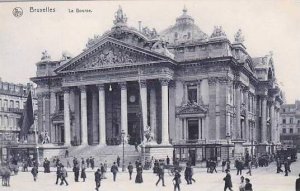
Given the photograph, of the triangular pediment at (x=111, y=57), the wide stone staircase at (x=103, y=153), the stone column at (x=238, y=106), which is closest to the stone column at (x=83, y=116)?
the wide stone staircase at (x=103, y=153)

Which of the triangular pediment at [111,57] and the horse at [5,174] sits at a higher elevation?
the triangular pediment at [111,57]

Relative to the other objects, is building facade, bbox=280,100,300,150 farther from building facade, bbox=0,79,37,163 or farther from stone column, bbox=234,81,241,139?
building facade, bbox=0,79,37,163

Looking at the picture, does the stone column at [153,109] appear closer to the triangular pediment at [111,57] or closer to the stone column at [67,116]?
the triangular pediment at [111,57]

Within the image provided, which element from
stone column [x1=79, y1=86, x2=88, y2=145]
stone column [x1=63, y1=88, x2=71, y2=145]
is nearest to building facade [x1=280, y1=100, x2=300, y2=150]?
stone column [x1=79, y1=86, x2=88, y2=145]

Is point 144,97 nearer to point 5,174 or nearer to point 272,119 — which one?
point 5,174

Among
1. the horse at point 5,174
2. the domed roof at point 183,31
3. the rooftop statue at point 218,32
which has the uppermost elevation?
the domed roof at point 183,31

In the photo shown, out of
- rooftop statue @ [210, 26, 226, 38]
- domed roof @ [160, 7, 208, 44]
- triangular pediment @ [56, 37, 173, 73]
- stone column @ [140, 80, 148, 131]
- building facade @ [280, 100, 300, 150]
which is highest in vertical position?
domed roof @ [160, 7, 208, 44]

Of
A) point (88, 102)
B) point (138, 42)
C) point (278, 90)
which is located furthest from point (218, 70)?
point (278, 90)

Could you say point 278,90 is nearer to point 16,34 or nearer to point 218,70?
point 218,70
